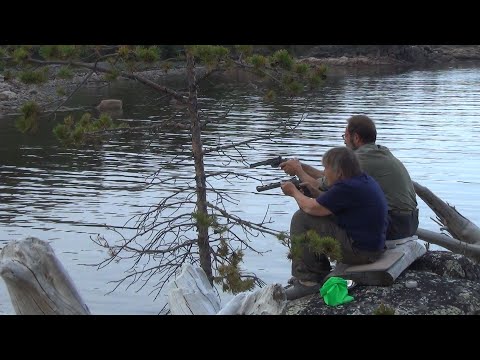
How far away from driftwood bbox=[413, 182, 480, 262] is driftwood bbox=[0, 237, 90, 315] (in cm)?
636

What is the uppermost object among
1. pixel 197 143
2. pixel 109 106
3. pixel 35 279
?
pixel 35 279

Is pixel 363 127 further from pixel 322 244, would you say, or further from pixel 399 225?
pixel 322 244

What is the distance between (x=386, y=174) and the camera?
258 inches

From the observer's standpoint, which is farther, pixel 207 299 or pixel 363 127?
pixel 363 127

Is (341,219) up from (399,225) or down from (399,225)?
up

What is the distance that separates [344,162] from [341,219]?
18.3 inches

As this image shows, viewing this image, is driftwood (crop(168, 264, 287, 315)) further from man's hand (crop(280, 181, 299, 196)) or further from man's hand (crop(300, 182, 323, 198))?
man's hand (crop(300, 182, 323, 198))

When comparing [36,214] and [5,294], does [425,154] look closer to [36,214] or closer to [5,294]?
[36,214]

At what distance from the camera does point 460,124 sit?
33.3 metres

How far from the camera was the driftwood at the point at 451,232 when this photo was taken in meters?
9.45

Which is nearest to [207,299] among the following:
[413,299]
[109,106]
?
[413,299]

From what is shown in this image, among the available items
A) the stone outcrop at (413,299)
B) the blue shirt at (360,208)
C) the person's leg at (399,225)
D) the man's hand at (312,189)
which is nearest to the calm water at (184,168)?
the man's hand at (312,189)

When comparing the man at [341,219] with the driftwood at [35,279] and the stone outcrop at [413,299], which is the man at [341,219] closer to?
the stone outcrop at [413,299]
